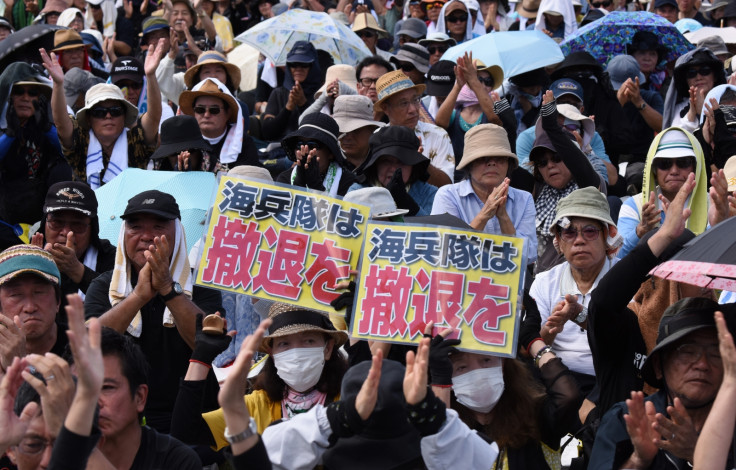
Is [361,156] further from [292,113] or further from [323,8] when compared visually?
[323,8]

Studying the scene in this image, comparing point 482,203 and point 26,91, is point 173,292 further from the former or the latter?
point 26,91

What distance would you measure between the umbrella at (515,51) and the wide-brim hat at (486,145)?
111 inches

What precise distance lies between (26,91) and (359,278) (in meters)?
4.33

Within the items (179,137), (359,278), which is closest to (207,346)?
(359,278)

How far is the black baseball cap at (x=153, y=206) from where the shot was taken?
674 cm

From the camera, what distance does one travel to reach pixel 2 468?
4.93 metres

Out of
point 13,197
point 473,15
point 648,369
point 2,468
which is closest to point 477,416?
point 648,369

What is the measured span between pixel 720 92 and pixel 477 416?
16.7ft

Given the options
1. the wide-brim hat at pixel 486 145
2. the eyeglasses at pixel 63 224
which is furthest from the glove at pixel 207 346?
the wide-brim hat at pixel 486 145

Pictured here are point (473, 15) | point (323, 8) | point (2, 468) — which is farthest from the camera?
point (323, 8)

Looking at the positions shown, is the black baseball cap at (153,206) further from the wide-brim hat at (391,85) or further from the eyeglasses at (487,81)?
the eyeglasses at (487,81)

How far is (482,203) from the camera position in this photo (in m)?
8.16

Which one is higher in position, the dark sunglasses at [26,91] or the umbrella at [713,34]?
the dark sunglasses at [26,91]

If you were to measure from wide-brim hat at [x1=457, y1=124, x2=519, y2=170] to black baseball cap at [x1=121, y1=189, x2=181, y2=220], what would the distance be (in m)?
2.21
